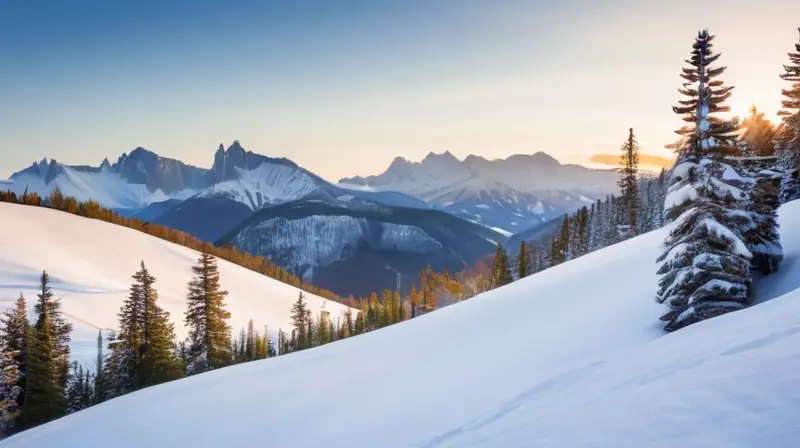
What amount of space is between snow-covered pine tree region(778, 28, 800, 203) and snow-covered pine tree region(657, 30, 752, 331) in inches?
896

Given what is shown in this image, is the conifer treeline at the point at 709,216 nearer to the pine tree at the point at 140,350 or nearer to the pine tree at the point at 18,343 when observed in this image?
the pine tree at the point at 140,350

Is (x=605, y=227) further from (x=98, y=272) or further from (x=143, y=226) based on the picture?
(x=143, y=226)

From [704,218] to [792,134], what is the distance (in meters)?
28.8

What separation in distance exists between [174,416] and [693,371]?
1728cm

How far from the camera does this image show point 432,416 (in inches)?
464

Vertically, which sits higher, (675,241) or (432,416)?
(675,241)

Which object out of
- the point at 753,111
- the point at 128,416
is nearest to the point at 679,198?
the point at 128,416

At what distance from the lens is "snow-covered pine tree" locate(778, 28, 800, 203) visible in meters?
30.6

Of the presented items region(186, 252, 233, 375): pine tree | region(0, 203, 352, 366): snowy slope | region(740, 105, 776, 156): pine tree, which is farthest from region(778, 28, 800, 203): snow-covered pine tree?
region(0, 203, 352, 366): snowy slope

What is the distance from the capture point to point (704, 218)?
43.1ft

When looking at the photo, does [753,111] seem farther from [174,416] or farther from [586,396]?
[174,416]

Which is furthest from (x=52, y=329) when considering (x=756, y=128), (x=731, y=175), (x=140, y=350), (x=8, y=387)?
(x=756, y=128)

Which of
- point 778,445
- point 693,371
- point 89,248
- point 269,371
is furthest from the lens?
point 89,248

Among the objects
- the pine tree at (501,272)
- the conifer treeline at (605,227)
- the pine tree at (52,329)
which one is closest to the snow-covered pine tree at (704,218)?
the conifer treeline at (605,227)
